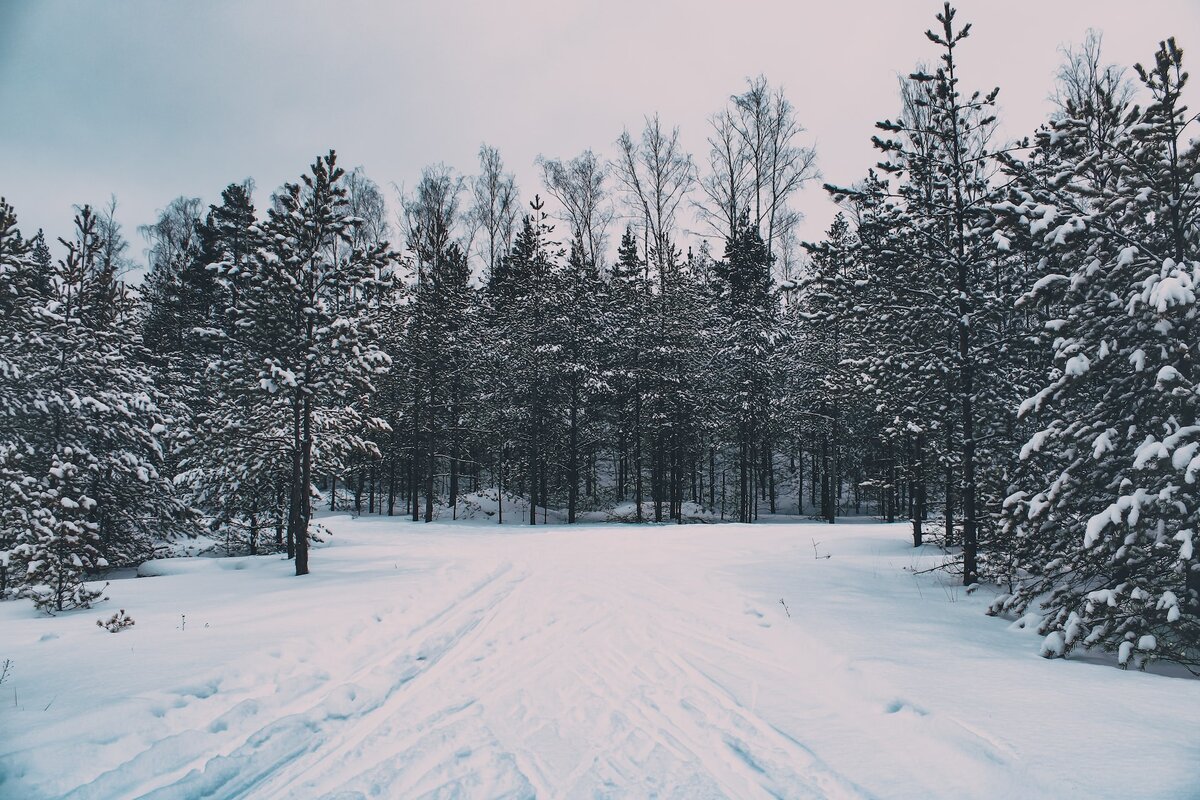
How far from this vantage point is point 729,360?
94.6 ft

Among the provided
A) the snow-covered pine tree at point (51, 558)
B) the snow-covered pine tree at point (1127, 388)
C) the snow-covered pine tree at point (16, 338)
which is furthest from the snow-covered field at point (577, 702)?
the snow-covered pine tree at point (16, 338)

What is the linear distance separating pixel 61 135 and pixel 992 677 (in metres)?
13.2

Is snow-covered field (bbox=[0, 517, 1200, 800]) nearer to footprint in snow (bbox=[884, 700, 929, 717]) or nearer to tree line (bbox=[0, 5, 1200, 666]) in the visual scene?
footprint in snow (bbox=[884, 700, 929, 717])

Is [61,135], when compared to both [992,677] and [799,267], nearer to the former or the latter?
[992,677]

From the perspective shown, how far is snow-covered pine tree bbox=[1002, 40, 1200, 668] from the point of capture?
18.3 ft

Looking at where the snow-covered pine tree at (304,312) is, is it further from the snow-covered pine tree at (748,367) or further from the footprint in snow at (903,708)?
the snow-covered pine tree at (748,367)

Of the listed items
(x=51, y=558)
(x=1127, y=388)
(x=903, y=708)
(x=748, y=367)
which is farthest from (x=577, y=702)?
(x=748, y=367)

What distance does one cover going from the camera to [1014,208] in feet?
22.7

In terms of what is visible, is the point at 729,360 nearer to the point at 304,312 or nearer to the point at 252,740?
the point at 304,312

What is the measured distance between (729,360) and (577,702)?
25.3 meters

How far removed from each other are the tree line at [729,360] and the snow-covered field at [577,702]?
1752 millimetres

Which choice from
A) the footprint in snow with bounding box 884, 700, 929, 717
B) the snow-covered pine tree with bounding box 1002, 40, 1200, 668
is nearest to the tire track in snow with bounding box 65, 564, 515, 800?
the footprint in snow with bounding box 884, 700, 929, 717

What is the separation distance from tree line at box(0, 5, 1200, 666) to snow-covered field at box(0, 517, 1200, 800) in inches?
69.0

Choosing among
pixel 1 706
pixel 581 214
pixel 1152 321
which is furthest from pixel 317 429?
pixel 581 214
